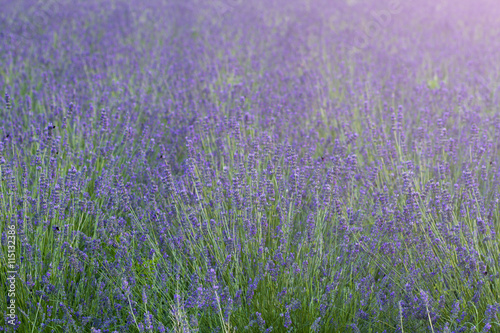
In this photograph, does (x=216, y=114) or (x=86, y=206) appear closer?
(x=86, y=206)

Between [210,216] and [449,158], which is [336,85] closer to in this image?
[449,158]

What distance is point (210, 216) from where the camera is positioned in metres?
2.30

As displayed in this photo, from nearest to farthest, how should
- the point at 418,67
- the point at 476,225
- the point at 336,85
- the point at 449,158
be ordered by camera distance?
the point at 476,225 → the point at 449,158 → the point at 336,85 → the point at 418,67

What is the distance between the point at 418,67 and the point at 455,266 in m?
3.29

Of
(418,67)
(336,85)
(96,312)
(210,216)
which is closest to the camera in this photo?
(96,312)

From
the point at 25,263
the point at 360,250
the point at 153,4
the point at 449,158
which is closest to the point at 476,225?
the point at 360,250

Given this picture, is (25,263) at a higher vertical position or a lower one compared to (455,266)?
lower

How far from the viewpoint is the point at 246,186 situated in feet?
7.20

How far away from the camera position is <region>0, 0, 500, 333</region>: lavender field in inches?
72.1

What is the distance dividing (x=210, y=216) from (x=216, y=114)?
120cm

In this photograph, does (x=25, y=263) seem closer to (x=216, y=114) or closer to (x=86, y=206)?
(x=86, y=206)

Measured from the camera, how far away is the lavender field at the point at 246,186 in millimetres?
1830

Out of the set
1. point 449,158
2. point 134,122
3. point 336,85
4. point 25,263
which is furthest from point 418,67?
point 25,263

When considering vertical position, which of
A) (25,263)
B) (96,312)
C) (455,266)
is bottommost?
(96,312)
